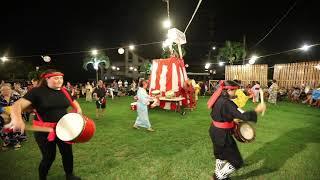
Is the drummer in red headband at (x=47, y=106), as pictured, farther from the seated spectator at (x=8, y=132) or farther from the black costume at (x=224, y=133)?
the seated spectator at (x=8, y=132)

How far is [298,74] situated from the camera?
769 inches

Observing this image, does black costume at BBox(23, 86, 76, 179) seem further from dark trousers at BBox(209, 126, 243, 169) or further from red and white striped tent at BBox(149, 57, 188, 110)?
red and white striped tent at BBox(149, 57, 188, 110)

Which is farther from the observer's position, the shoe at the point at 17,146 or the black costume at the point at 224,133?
the shoe at the point at 17,146

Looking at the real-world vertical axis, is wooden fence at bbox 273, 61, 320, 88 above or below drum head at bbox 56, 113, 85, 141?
above

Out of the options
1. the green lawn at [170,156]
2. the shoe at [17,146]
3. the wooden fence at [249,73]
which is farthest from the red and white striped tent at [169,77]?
the wooden fence at [249,73]

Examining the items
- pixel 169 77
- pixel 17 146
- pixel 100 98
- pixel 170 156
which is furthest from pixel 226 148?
pixel 169 77

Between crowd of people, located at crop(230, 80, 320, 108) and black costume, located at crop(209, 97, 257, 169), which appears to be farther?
crowd of people, located at crop(230, 80, 320, 108)

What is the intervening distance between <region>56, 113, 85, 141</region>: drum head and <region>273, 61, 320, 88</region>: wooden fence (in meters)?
18.1

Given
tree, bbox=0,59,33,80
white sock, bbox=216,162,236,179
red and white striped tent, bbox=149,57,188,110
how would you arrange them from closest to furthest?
1. white sock, bbox=216,162,236,179
2. red and white striped tent, bbox=149,57,188,110
3. tree, bbox=0,59,33,80

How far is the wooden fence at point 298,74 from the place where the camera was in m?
17.8

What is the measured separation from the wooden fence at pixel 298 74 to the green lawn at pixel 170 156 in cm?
1028

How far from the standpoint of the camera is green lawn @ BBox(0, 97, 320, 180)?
489 centimetres

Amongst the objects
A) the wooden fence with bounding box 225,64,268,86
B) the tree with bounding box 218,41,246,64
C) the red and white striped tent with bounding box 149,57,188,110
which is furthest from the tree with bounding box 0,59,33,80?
the tree with bounding box 218,41,246,64

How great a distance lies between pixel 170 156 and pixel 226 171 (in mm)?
2206
